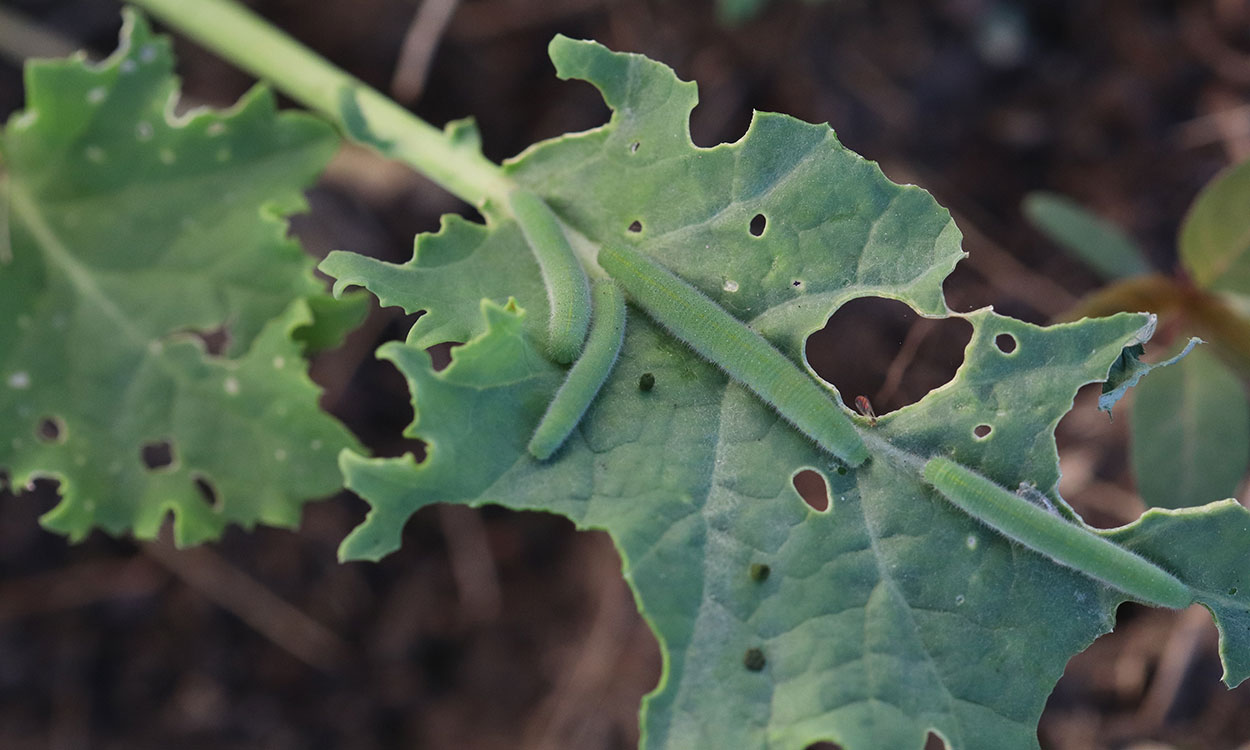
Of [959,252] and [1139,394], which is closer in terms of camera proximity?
[959,252]

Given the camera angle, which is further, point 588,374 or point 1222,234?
point 1222,234

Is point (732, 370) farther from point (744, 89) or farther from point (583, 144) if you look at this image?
point (744, 89)

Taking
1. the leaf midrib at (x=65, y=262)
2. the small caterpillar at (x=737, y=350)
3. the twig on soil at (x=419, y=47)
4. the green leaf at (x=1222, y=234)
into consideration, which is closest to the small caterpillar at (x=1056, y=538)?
the small caterpillar at (x=737, y=350)

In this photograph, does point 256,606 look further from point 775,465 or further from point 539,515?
point 775,465

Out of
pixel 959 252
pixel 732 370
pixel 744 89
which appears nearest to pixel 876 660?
pixel 732 370

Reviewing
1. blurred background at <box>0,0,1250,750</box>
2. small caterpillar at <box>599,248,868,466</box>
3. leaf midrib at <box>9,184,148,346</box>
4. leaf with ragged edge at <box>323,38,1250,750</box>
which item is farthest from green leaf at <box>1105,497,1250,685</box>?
leaf midrib at <box>9,184,148,346</box>

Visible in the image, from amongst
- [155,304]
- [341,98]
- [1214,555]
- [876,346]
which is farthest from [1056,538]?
[155,304]

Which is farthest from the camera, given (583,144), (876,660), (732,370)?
(583,144)
